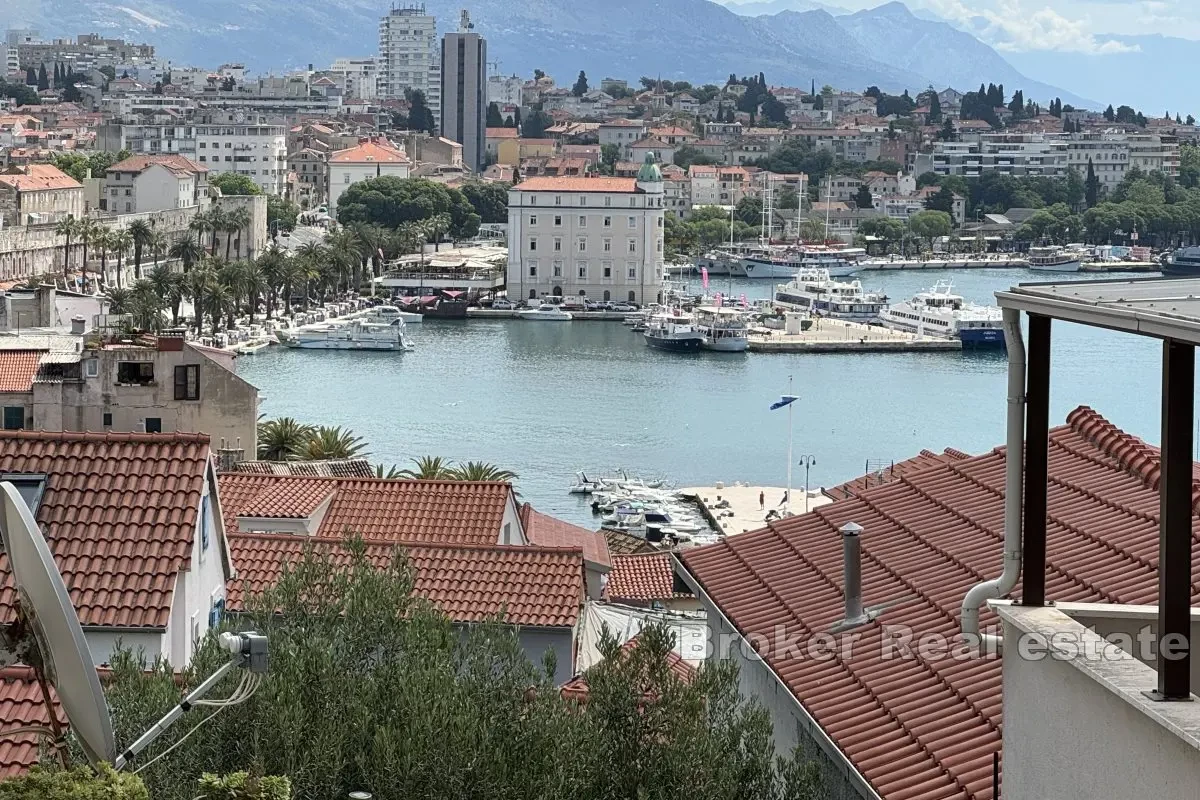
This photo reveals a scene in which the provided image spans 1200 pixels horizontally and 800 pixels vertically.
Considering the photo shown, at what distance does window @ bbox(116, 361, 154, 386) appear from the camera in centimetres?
1698

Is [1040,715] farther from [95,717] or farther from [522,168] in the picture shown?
[522,168]

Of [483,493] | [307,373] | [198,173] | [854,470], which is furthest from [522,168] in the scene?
[483,493]

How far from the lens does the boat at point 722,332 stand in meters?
53.7

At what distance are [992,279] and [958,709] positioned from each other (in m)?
80.1

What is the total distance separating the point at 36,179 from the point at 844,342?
24407mm

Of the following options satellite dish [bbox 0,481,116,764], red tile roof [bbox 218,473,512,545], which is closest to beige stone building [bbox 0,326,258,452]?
red tile roof [bbox 218,473,512,545]

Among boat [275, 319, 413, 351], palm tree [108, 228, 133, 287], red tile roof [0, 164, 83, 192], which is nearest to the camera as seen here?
boat [275, 319, 413, 351]

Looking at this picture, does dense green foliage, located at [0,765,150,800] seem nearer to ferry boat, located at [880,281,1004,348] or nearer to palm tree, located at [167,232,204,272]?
ferry boat, located at [880,281,1004,348]

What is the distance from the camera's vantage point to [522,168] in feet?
343

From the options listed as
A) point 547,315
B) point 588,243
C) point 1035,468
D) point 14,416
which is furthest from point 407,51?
point 1035,468

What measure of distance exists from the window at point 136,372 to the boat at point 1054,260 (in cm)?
7284

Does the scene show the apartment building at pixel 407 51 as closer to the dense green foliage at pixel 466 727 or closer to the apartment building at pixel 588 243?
the apartment building at pixel 588 243

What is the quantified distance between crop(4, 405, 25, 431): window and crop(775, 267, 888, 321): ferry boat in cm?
4687

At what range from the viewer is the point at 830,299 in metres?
62.7
